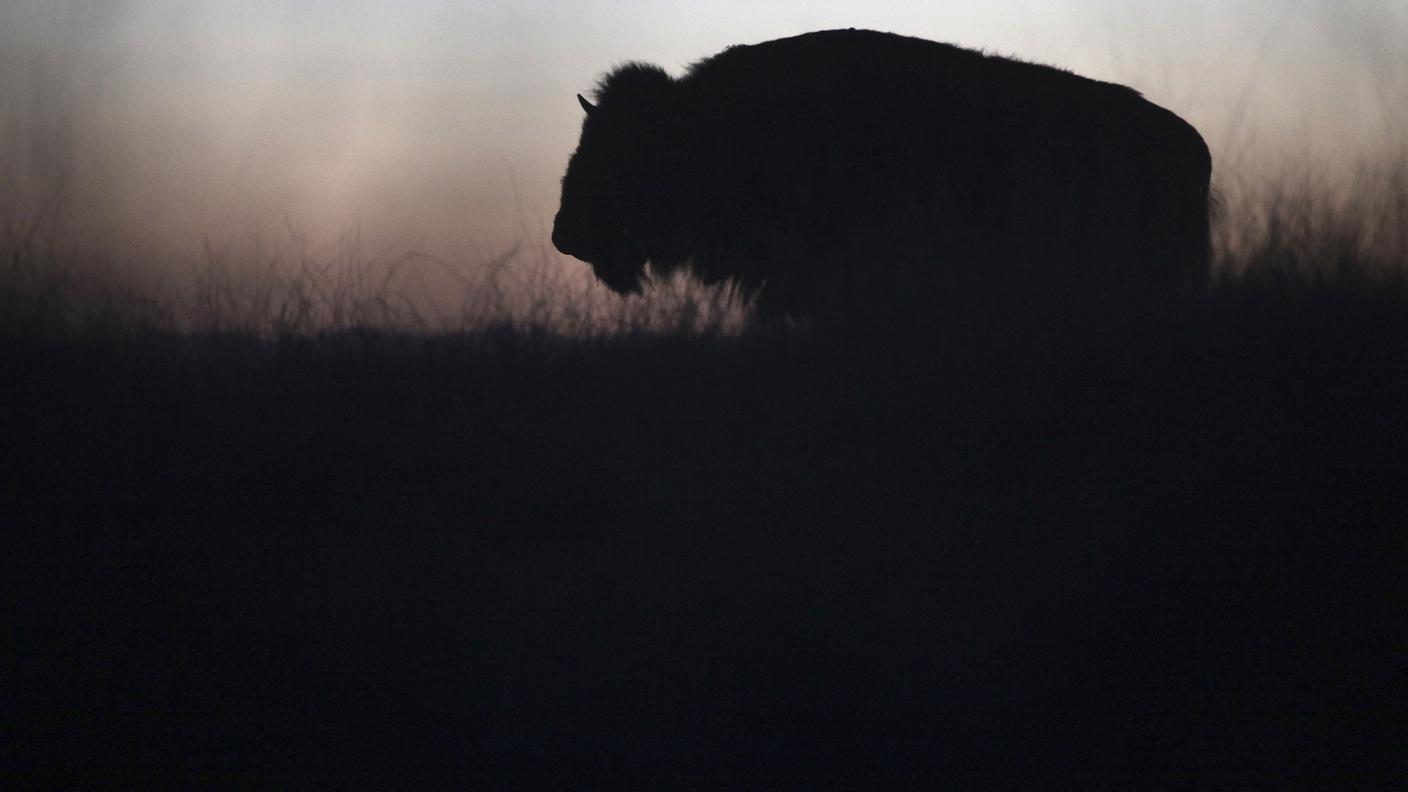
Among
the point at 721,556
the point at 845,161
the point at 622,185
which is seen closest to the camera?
the point at 721,556

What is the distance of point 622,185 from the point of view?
19.5 ft

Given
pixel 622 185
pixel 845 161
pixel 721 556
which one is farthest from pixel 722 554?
pixel 622 185

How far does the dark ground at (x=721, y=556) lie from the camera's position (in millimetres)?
2146

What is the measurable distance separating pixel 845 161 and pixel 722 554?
3372mm

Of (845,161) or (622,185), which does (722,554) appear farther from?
(622,185)

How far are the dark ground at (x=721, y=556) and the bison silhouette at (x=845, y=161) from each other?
1576 mm

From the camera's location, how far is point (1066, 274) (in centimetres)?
425

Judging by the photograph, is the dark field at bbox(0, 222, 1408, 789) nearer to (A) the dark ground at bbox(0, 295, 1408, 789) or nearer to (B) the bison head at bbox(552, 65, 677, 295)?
(A) the dark ground at bbox(0, 295, 1408, 789)

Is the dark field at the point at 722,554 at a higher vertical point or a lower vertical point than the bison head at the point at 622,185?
lower

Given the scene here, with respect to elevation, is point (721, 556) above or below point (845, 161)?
below

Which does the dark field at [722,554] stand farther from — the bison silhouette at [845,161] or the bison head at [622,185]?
the bison head at [622,185]

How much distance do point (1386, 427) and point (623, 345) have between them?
2.62 meters

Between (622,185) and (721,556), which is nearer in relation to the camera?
(721,556)

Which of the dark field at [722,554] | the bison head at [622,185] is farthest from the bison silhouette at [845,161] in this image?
the dark field at [722,554]
